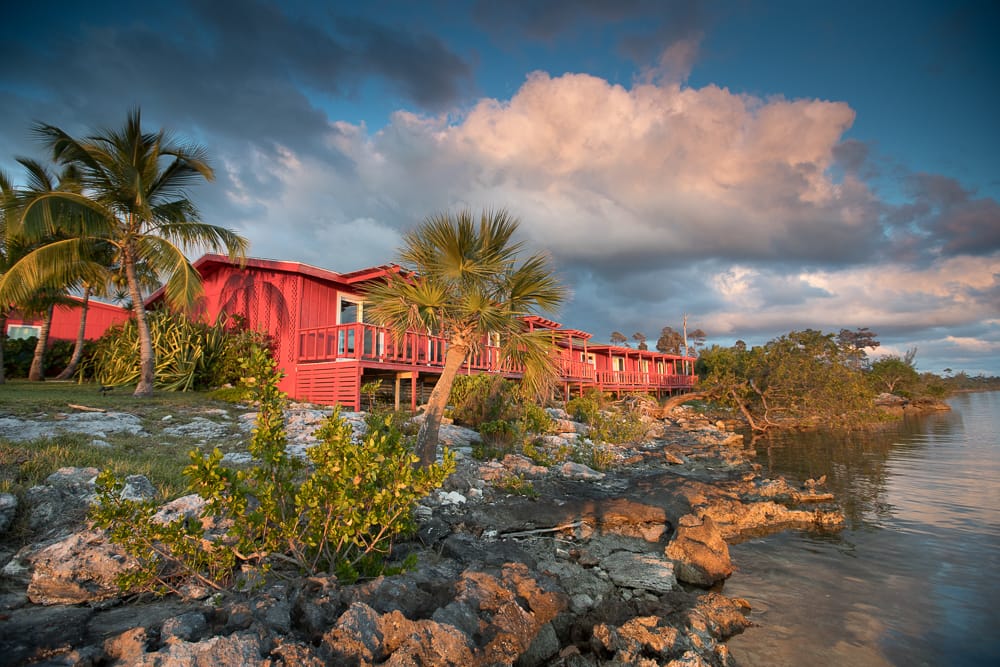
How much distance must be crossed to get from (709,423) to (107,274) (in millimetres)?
24720

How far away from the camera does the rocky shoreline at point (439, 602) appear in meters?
2.69

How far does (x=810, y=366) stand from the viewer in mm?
20844

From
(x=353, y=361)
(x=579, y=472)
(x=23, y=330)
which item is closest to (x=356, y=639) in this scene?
(x=579, y=472)

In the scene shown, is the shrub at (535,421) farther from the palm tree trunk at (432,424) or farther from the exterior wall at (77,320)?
the exterior wall at (77,320)

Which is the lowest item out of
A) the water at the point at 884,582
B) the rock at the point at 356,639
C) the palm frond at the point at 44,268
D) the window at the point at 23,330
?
the water at the point at 884,582

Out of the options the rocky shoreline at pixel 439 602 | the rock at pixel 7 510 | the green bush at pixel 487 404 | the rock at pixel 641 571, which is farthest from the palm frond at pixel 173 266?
the rock at pixel 641 571

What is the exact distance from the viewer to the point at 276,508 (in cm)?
360

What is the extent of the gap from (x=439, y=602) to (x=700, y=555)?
3.34 metres

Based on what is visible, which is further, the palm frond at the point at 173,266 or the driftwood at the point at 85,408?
the palm frond at the point at 173,266

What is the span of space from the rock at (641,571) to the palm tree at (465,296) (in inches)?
121

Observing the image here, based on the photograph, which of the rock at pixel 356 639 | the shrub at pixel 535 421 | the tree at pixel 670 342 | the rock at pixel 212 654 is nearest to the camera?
the rock at pixel 212 654

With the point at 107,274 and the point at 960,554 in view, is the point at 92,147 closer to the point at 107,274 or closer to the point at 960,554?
the point at 107,274

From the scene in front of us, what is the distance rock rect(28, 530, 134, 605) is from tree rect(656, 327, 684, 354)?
58812 millimetres

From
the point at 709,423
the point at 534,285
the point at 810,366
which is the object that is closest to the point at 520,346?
the point at 534,285
